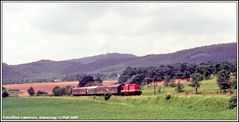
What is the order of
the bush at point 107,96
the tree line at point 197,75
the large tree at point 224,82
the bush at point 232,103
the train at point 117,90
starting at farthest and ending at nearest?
the train at point 117,90 < the bush at point 107,96 < the tree line at point 197,75 < the large tree at point 224,82 < the bush at point 232,103

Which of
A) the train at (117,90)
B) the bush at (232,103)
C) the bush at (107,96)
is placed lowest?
the bush at (232,103)

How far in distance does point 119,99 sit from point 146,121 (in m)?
32.8

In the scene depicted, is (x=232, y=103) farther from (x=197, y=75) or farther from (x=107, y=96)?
(x=197, y=75)

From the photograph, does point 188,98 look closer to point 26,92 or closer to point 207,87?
point 207,87

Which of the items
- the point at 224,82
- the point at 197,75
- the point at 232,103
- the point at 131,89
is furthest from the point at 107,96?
the point at 232,103

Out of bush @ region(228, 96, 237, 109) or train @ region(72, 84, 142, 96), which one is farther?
train @ region(72, 84, 142, 96)

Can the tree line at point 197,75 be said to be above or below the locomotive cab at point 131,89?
above

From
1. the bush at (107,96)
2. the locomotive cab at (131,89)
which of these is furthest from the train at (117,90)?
A: the bush at (107,96)

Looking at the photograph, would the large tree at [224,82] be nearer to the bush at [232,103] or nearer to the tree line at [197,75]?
the tree line at [197,75]

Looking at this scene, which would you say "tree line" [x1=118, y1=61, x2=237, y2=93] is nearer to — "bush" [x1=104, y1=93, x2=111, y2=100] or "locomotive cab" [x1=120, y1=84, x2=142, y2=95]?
"locomotive cab" [x1=120, y1=84, x2=142, y2=95]

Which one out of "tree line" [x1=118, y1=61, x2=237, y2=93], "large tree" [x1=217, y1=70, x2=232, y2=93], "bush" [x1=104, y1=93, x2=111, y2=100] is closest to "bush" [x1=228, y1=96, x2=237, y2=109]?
"large tree" [x1=217, y1=70, x2=232, y2=93]

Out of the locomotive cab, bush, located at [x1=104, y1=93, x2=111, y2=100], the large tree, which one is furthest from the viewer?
the locomotive cab

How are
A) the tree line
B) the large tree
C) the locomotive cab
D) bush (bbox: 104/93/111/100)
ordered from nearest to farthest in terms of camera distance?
the large tree → the tree line → bush (bbox: 104/93/111/100) → the locomotive cab

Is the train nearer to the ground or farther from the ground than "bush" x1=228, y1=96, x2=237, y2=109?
farther from the ground
